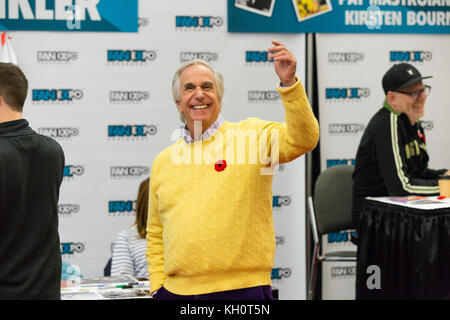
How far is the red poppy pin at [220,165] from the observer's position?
1.94 metres

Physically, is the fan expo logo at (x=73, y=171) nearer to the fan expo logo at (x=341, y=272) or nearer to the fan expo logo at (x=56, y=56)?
the fan expo logo at (x=56, y=56)

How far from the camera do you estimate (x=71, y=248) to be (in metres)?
4.71

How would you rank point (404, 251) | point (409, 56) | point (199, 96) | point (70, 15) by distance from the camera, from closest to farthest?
point (199, 96) < point (404, 251) < point (70, 15) < point (409, 56)

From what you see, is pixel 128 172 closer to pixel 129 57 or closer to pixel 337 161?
pixel 129 57

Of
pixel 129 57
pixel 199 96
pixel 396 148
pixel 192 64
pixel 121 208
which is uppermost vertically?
pixel 129 57

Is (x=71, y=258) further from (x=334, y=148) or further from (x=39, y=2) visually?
(x=334, y=148)

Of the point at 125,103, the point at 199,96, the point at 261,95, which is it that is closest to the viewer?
the point at 199,96

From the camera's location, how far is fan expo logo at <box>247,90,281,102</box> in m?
4.91

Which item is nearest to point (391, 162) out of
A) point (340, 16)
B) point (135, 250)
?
point (135, 250)

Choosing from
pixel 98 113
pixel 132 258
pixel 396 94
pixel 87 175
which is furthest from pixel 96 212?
pixel 396 94

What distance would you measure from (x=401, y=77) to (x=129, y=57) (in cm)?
213

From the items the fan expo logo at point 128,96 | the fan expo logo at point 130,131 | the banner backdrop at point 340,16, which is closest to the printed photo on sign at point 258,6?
the banner backdrop at point 340,16

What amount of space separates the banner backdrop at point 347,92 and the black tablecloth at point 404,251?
4.14 feet

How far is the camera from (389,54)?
5121 millimetres
